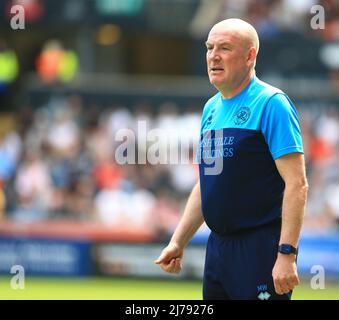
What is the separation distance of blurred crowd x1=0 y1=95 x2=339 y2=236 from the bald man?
10.0 metres

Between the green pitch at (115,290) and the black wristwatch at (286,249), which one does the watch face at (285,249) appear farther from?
the green pitch at (115,290)

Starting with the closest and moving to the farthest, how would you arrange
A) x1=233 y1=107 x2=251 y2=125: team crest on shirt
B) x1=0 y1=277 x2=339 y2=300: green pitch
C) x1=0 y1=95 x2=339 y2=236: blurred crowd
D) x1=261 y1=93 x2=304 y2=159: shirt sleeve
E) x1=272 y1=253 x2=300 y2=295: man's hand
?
x1=272 y1=253 x2=300 y2=295: man's hand → x1=261 y1=93 x2=304 y2=159: shirt sleeve → x1=233 y1=107 x2=251 y2=125: team crest on shirt → x1=0 y1=277 x2=339 y2=300: green pitch → x1=0 y1=95 x2=339 y2=236: blurred crowd

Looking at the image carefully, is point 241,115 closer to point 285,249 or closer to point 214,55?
point 214,55

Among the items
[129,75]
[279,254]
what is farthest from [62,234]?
[279,254]

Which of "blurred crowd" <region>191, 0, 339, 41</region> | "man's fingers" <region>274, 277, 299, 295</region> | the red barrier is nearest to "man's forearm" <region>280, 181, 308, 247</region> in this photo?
"man's fingers" <region>274, 277, 299, 295</region>

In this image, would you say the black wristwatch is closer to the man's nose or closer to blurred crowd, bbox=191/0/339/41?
the man's nose

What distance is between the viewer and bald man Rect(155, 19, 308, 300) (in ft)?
18.4

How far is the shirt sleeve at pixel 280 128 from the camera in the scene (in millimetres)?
5547

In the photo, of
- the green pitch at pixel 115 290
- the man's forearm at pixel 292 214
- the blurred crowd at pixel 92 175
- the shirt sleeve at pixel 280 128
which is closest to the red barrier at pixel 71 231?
the blurred crowd at pixel 92 175

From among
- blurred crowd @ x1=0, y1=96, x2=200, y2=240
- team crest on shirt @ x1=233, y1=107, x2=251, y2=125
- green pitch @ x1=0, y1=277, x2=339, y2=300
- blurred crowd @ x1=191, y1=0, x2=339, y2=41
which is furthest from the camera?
blurred crowd @ x1=191, y1=0, x2=339, y2=41

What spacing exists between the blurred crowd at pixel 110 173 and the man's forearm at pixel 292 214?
34.2ft

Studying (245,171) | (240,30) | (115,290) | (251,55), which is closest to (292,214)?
(245,171)

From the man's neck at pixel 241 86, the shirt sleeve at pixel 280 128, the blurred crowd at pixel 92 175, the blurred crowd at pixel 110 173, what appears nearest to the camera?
the shirt sleeve at pixel 280 128

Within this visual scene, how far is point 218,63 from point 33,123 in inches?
540
